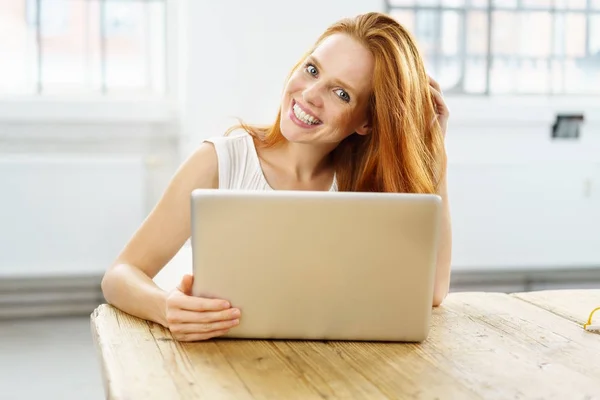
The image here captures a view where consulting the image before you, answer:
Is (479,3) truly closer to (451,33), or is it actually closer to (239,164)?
(451,33)

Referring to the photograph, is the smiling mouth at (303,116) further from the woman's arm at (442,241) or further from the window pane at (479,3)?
the window pane at (479,3)

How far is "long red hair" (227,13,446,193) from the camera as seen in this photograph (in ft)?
5.24

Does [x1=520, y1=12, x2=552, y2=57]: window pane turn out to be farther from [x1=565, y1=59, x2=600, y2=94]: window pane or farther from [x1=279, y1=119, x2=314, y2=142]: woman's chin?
[x1=279, y1=119, x2=314, y2=142]: woman's chin

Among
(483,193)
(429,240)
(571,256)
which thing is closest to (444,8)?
(483,193)

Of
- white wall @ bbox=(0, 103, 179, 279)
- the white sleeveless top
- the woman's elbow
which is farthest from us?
white wall @ bbox=(0, 103, 179, 279)

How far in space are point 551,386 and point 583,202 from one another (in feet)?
10.7

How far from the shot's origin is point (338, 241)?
3.71ft

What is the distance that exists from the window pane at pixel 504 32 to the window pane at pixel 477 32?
0.16 ft

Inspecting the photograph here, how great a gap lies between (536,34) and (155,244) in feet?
11.3

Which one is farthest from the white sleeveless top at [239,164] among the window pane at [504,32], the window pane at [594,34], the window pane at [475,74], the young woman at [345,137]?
the window pane at [594,34]

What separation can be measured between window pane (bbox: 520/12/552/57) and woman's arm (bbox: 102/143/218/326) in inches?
122

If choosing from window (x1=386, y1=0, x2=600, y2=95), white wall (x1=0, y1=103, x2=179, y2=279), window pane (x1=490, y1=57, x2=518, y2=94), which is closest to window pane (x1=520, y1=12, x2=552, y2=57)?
window (x1=386, y1=0, x2=600, y2=95)

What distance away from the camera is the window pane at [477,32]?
4.38 m

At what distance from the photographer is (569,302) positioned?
5.03 ft
